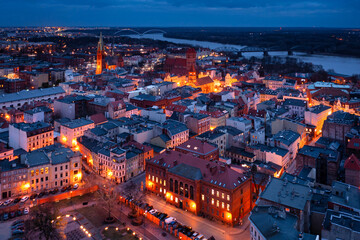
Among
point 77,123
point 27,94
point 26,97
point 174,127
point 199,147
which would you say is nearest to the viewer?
point 199,147

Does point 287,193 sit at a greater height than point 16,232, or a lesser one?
greater

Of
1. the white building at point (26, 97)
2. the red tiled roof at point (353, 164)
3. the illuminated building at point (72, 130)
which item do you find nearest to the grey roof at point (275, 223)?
the red tiled roof at point (353, 164)

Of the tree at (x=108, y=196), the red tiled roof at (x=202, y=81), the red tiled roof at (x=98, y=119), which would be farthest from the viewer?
the red tiled roof at (x=202, y=81)

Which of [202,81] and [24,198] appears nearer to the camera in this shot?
[24,198]

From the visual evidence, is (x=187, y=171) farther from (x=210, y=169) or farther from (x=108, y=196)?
(x=108, y=196)

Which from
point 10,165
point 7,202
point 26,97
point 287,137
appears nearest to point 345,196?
point 287,137

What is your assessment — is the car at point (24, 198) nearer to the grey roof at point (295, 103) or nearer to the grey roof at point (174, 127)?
the grey roof at point (174, 127)

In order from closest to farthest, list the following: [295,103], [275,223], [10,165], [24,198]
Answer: [275,223] → [24,198] → [10,165] → [295,103]
